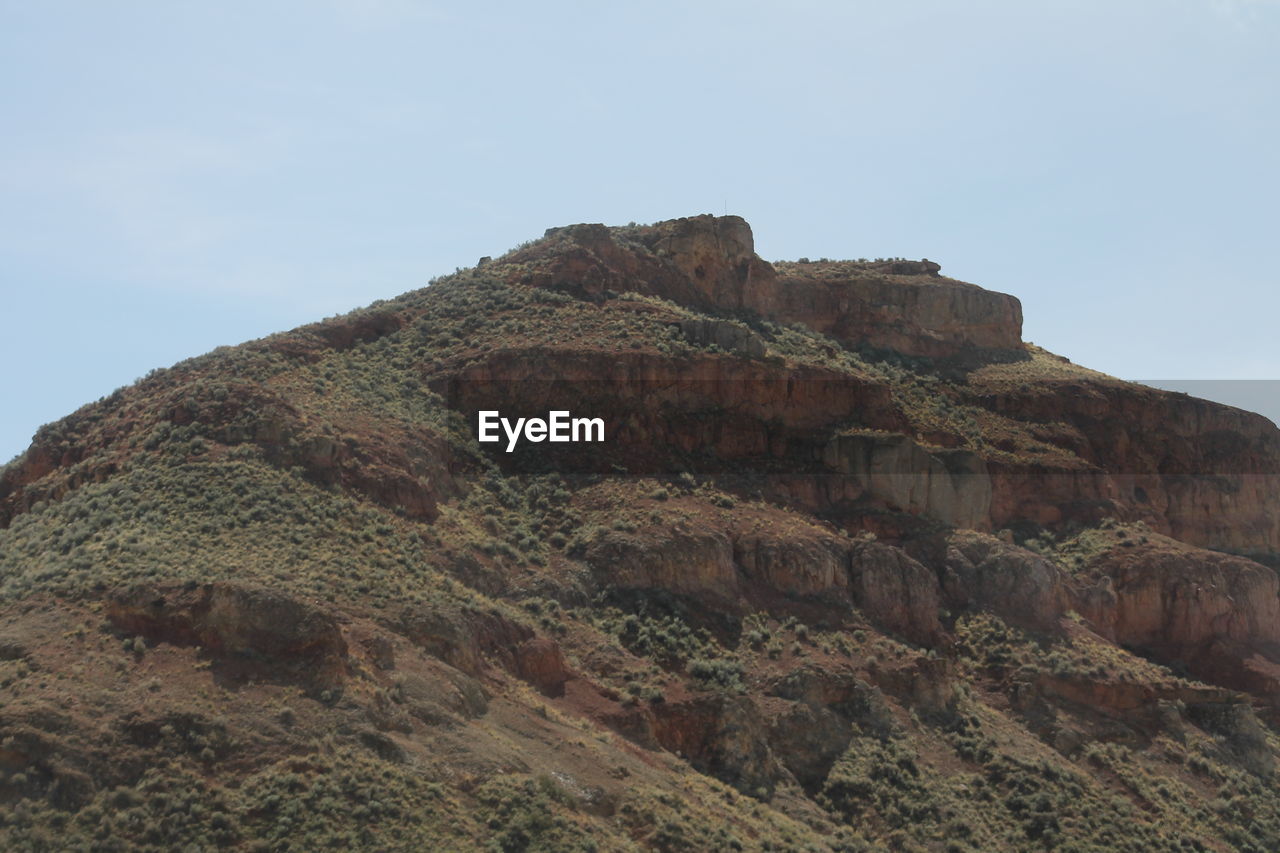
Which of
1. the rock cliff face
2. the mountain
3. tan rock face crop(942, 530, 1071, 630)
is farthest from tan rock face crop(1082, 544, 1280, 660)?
the rock cliff face

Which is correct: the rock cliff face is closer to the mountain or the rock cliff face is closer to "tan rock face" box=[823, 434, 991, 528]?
the mountain

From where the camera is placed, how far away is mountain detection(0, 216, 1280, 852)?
114 ft

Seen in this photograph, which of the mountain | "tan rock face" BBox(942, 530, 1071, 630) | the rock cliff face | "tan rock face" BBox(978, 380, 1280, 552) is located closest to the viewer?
Answer: the mountain

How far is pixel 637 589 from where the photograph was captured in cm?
4962

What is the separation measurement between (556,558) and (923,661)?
1207 centimetres

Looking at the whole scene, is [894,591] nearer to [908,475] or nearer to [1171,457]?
[908,475]

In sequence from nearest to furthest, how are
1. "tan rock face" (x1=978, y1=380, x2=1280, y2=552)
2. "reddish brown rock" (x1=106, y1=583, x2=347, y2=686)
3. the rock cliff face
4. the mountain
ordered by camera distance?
the mountain → "reddish brown rock" (x1=106, y1=583, x2=347, y2=686) → "tan rock face" (x1=978, y1=380, x2=1280, y2=552) → the rock cliff face

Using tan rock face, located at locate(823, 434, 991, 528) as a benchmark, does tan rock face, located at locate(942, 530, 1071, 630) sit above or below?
below

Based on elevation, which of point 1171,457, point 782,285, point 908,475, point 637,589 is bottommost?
point 637,589

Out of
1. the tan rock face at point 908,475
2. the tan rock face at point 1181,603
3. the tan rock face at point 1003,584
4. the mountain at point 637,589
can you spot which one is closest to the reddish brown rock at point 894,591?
the mountain at point 637,589

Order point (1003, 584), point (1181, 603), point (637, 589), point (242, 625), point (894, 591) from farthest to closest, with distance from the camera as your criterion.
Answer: point (1181, 603)
point (1003, 584)
point (894, 591)
point (637, 589)
point (242, 625)

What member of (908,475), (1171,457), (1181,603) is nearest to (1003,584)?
(908,475)

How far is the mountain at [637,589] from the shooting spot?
3466 cm

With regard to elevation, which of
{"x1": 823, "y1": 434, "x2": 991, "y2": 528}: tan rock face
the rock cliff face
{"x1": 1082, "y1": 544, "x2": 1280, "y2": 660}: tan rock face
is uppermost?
the rock cliff face
